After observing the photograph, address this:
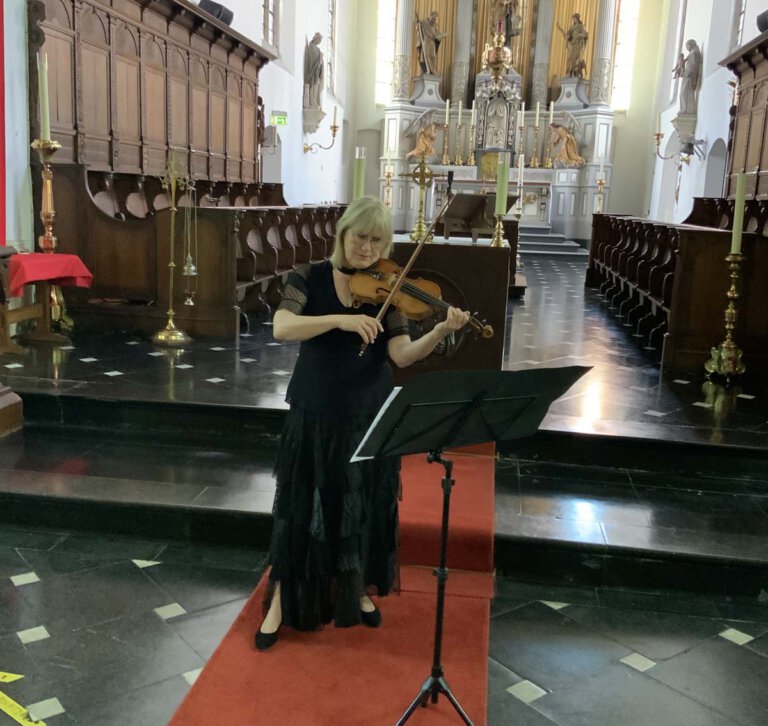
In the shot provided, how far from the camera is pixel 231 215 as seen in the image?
6.48 metres

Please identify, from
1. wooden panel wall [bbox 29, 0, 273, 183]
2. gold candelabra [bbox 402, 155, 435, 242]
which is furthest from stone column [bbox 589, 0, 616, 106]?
gold candelabra [bbox 402, 155, 435, 242]

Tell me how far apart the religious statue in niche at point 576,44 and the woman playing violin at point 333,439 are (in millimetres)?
19947

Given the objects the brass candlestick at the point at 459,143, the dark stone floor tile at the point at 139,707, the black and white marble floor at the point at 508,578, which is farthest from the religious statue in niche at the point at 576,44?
the dark stone floor tile at the point at 139,707

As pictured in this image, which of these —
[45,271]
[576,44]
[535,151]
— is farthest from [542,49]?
[45,271]

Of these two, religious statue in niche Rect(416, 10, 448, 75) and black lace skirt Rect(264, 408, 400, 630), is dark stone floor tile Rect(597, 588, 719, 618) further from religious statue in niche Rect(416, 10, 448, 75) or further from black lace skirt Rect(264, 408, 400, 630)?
religious statue in niche Rect(416, 10, 448, 75)

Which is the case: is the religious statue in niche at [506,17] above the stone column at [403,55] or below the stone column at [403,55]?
above

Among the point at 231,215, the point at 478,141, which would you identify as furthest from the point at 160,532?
the point at 478,141

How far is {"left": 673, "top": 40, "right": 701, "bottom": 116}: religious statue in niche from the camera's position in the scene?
15547 millimetres

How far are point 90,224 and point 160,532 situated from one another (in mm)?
3986

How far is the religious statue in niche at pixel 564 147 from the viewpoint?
1997 centimetres

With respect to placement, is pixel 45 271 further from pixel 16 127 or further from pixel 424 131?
pixel 424 131

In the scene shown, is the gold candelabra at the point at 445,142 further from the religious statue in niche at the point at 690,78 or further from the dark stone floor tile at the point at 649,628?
the dark stone floor tile at the point at 649,628

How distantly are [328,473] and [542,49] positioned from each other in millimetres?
20624

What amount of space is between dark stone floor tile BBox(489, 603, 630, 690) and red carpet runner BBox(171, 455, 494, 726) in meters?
0.08
